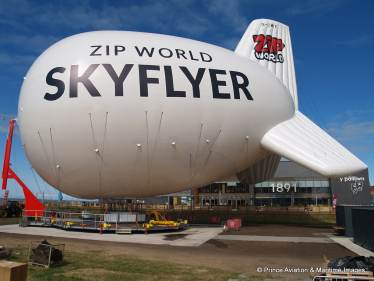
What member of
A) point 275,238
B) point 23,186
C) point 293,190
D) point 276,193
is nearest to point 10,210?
point 23,186

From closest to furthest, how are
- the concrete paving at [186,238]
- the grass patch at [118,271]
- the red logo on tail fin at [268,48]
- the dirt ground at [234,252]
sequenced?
the grass patch at [118,271]
the dirt ground at [234,252]
the concrete paving at [186,238]
the red logo on tail fin at [268,48]

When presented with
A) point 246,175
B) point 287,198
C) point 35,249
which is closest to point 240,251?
point 35,249

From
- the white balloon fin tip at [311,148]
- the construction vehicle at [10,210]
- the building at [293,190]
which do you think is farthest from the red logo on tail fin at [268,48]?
the building at [293,190]

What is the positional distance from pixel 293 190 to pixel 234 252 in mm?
46126

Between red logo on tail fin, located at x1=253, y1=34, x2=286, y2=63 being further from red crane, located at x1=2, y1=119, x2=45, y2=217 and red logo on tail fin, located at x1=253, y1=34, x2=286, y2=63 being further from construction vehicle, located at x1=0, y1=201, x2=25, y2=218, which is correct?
construction vehicle, located at x1=0, y1=201, x2=25, y2=218

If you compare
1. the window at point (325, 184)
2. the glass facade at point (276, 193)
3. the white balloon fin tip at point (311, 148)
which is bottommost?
the glass facade at point (276, 193)

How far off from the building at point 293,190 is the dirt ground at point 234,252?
128 ft

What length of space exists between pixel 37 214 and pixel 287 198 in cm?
4540

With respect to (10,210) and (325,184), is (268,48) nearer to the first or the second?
(10,210)

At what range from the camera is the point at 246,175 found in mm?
24781

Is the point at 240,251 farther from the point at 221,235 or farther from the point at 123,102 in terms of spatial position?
the point at 123,102

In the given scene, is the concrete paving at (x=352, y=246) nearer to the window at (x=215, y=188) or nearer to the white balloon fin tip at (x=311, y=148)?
the white balloon fin tip at (x=311, y=148)

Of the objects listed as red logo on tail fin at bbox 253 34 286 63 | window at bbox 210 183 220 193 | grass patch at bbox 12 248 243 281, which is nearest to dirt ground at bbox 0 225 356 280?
grass patch at bbox 12 248 243 281

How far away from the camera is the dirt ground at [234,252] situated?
1003 centimetres
